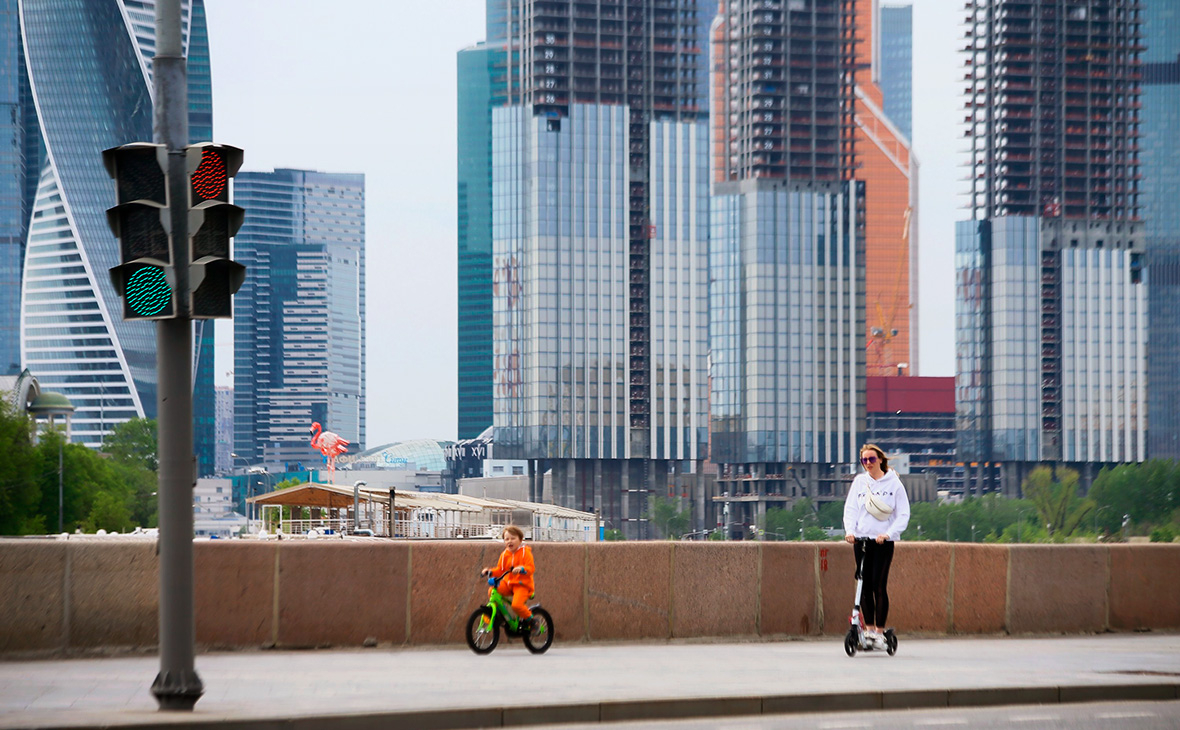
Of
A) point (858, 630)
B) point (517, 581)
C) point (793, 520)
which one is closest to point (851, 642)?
point (858, 630)

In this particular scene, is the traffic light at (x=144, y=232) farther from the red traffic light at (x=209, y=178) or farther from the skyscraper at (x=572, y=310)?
the skyscraper at (x=572, y=310)

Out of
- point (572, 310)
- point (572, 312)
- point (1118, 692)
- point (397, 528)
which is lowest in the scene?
point (397, 528)

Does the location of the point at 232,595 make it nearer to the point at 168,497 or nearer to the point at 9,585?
the point at 9,585

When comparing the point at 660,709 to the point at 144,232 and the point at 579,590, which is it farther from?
the point at 144,232

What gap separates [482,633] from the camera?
14008 millimetres

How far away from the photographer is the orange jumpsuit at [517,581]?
13953 millimetres

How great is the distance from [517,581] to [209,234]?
5.41 meters

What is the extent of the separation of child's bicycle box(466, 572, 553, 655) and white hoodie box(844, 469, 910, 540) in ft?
10.6

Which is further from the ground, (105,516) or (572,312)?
(572,312)

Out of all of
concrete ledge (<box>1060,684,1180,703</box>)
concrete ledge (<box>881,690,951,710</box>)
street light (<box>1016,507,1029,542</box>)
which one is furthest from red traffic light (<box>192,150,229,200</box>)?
street light (<box>1016,507,1029,542</box>)

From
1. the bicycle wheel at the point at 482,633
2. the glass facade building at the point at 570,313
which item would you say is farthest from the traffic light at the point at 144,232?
the glass facade building at the point at 570,313

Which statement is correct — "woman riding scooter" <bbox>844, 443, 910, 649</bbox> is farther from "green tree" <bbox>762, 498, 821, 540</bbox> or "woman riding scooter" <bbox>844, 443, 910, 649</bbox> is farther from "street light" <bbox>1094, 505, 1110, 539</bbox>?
"green tree" <bbox>762, 498, 821, 540</bbox>

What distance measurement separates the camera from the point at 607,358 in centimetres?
19425

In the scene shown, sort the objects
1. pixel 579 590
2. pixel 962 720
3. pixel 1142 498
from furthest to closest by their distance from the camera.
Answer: pixel 1142 498 → pixel 579 590 → pixel 962 720
